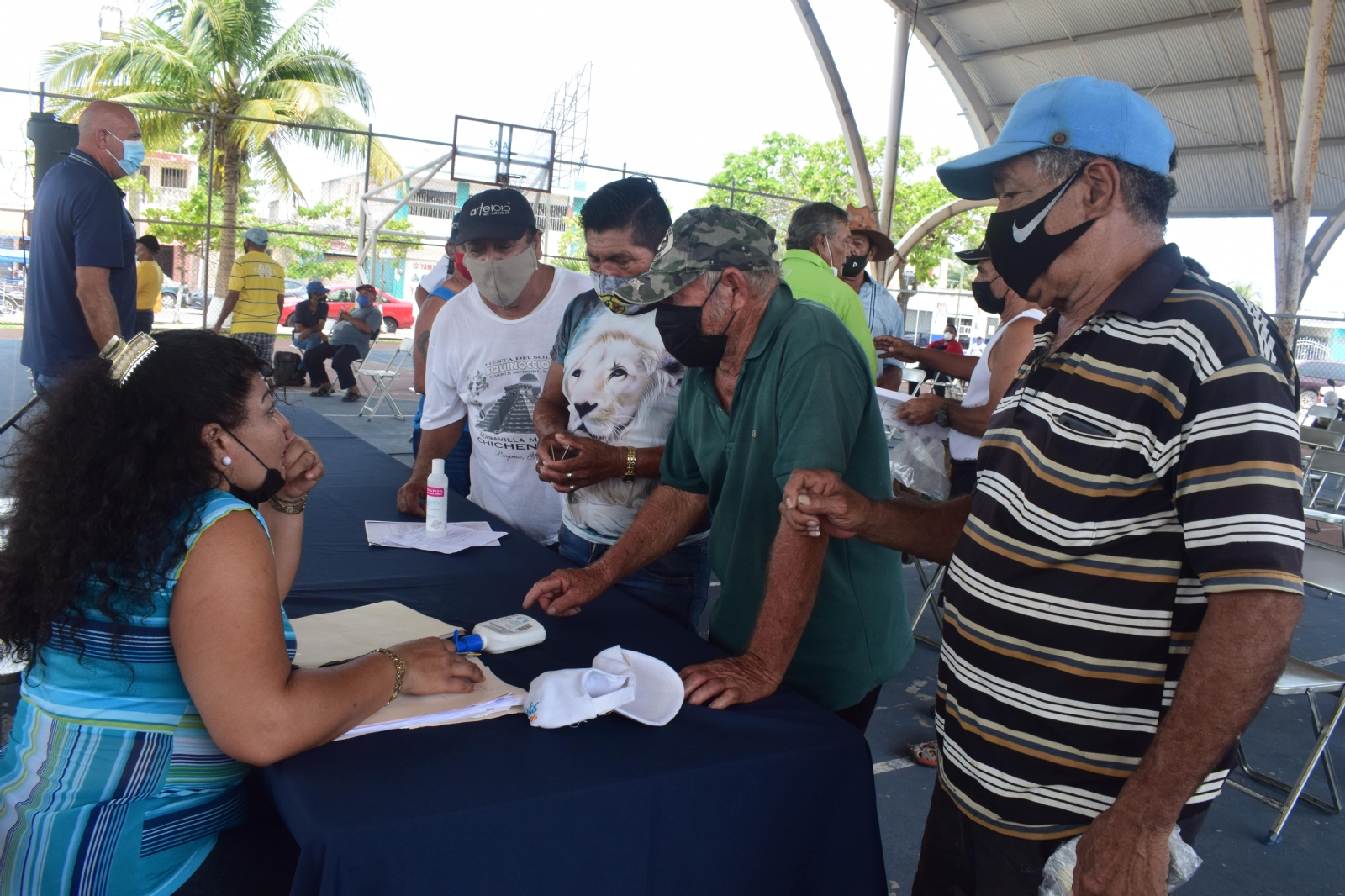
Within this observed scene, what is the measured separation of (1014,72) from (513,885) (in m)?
17.7

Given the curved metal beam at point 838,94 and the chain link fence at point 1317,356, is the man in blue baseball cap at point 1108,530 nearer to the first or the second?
the chain link fence at point 1317,356

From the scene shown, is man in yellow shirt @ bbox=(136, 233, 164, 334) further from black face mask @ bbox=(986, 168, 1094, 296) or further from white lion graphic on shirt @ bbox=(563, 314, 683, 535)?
black face mask @ bbox=(986, 168, 1094, 296)

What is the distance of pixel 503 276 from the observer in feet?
8.57

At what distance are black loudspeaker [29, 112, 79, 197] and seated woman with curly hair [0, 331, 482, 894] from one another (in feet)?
16.8

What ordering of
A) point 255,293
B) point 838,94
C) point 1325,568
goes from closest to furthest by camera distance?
point 1325,568 < point 255,293 < point 838,94

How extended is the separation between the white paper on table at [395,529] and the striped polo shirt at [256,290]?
22.8 ft

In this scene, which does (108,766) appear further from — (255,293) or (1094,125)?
(255,293)

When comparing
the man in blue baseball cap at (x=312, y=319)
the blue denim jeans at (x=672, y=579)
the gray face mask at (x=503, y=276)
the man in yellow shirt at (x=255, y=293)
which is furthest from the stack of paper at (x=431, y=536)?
the man in blue baseball cap at (x=312, y=319)

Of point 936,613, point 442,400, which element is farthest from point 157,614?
point 936,613

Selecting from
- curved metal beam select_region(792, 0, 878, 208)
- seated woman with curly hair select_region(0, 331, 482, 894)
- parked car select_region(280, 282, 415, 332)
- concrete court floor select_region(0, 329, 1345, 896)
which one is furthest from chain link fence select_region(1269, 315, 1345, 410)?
parked car select_region(280, 282, 415, 332)

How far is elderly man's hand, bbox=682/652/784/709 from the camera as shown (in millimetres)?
1377

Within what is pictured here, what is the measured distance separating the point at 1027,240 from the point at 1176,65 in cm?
1539

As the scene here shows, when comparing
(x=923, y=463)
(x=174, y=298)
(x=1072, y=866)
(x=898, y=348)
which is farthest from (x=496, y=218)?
(x=174, y=298)

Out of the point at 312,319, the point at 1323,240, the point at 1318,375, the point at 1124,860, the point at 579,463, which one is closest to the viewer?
the point at 1124,860
